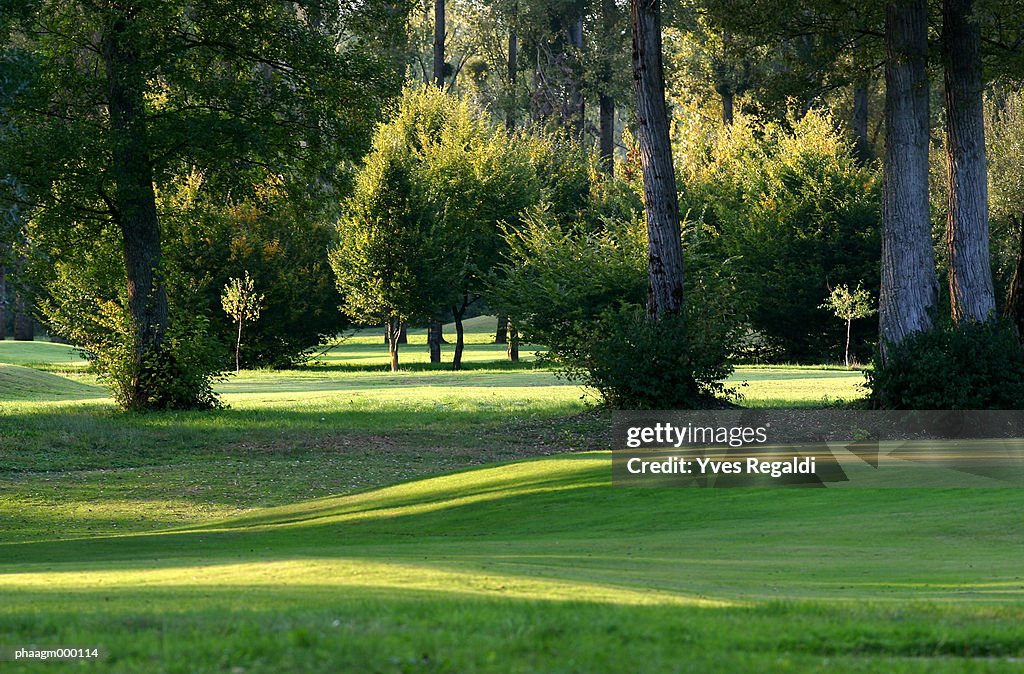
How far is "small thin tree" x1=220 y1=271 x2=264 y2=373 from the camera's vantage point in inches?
1876

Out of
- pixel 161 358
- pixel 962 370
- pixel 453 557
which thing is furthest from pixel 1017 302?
pixel 161 358

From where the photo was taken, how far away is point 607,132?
67375 millimetres

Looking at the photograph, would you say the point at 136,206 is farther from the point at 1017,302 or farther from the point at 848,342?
the point at 848,342

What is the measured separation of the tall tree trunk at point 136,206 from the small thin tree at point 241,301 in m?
20.0

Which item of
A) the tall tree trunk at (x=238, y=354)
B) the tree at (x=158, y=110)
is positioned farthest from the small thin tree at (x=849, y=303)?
the tree at (x=158, y=110)

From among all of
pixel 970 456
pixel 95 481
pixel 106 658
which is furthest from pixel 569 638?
pixel 95 481

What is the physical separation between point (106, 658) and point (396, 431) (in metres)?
20.3

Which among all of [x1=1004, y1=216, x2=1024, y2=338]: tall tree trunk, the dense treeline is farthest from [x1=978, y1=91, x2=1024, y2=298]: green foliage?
[x1=1004, y1=216, x2=1024, y2=338]: tall tree trunk

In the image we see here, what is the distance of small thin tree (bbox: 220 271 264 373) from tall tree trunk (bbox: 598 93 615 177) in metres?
21.8

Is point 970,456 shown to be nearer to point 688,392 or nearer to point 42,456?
point 688,392

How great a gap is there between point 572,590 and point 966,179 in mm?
17418

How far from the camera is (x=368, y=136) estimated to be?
27406mm

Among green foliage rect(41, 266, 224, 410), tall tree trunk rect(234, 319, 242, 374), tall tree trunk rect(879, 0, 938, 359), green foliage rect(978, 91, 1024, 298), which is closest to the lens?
tall tree trunk rect(879, 0, 938, 359)

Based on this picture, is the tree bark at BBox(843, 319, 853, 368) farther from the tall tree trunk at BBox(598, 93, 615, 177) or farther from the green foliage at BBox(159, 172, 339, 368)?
the green foliage at BBox(159, 172, 339, 368)
